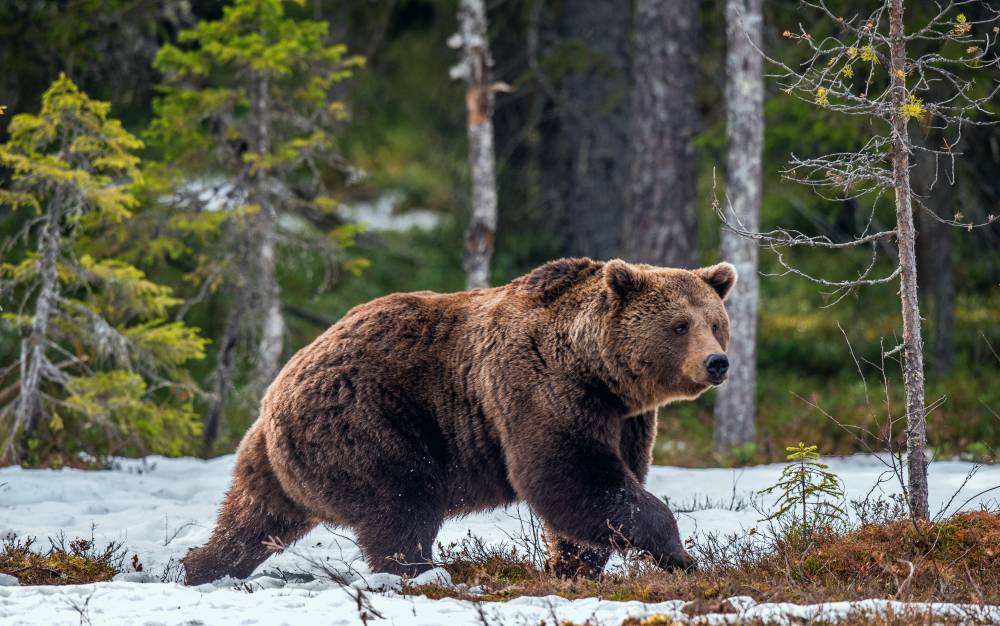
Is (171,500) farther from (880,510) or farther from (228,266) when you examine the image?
(880,510)

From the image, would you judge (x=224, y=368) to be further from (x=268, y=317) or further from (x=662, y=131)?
(x=662, y=131)

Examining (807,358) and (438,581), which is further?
(807,358)

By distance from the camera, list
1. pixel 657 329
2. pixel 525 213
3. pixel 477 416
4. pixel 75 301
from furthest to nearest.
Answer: pixel 525 213 < pixel 75 301 < pixel 477 416 < pixel 657 329

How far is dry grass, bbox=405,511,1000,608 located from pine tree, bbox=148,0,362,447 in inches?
239

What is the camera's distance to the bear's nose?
6.14 meters

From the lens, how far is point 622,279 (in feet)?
21.8

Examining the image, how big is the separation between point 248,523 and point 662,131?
27.9ft

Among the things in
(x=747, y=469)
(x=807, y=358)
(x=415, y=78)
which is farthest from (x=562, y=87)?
(x=747, y=469)

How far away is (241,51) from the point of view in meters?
10.9

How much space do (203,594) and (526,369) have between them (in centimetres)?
222

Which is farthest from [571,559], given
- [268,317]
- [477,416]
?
[268,317]

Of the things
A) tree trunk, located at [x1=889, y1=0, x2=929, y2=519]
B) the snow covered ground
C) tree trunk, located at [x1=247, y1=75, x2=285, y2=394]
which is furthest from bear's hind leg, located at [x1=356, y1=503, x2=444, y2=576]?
tree trunk, located at [x1=247, y1=75, x2=285, y2=394]

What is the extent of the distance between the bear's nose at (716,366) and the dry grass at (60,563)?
3577mm

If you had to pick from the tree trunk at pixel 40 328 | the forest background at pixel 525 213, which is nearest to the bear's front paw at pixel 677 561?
the forest background at pixel 525 213
